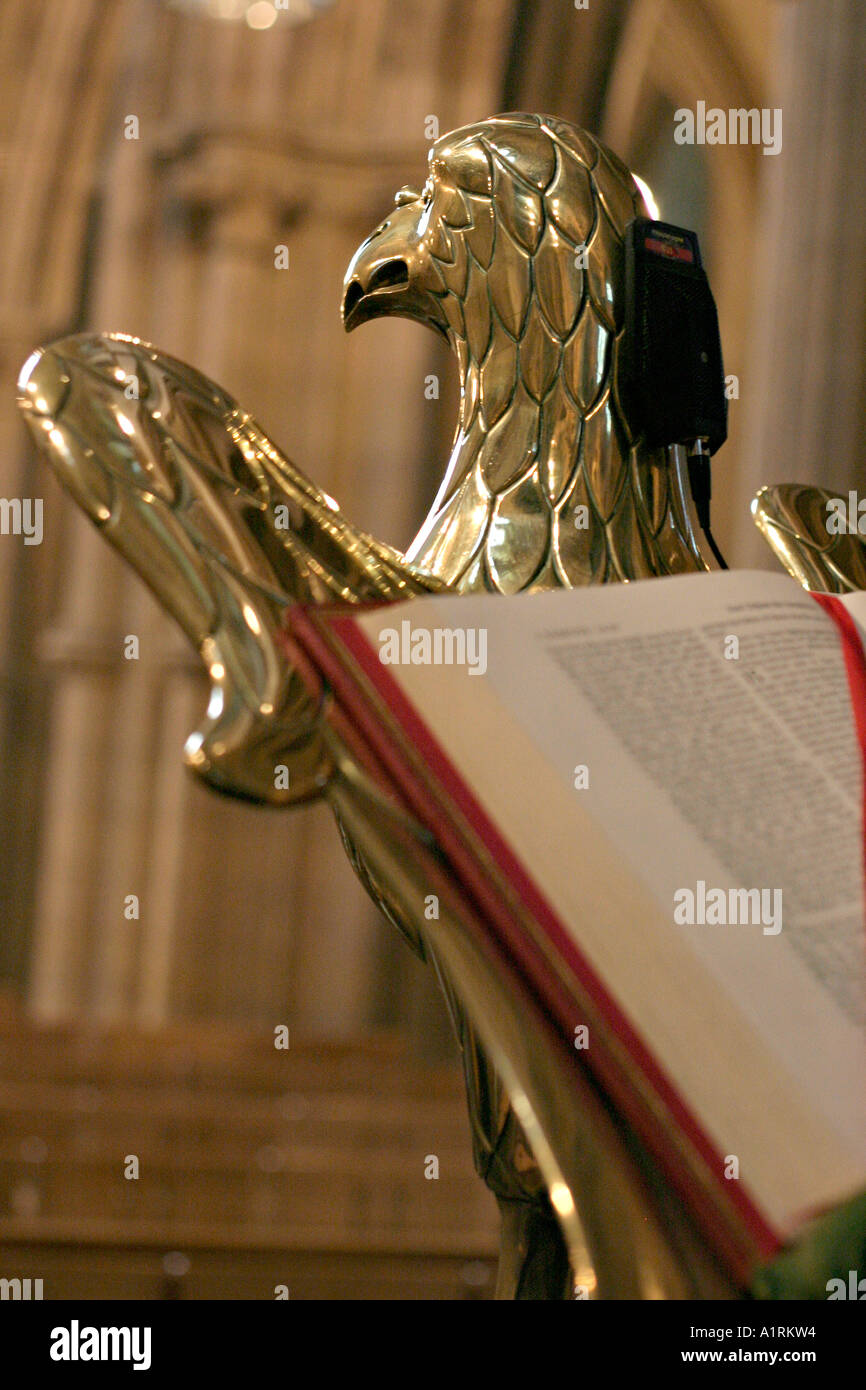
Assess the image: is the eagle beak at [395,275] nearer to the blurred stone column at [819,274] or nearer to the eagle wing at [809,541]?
the eagle wing at [809,541]

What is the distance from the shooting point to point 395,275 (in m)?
1.01

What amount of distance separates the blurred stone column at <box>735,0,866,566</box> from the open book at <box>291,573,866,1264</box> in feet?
9.68

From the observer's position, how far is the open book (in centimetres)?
53

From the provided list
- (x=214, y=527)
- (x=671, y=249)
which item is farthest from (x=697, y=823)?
(x=671, y=249)

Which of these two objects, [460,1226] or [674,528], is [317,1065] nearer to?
[460,1226]

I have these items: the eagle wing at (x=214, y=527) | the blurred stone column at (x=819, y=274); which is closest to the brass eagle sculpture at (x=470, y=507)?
the eagle wing at (x=214, y=527)

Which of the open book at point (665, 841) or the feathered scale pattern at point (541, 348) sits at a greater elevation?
the feathered scale pattern at point (541, 348)

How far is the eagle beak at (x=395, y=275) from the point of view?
998 mm

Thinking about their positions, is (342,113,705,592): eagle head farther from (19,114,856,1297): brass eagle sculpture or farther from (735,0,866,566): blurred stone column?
(735,0,866,566): blurred stone column

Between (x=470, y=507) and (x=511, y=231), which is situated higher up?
(x=511, y=231)

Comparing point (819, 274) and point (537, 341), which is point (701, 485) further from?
Answer: point (819, 274)

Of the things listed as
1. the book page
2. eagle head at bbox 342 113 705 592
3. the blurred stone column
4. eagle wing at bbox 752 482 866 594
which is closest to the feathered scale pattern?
eagle head at bbox 342 113 705 592

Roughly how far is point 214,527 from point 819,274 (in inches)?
134

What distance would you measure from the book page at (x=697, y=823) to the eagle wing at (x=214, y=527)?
0.06 m
